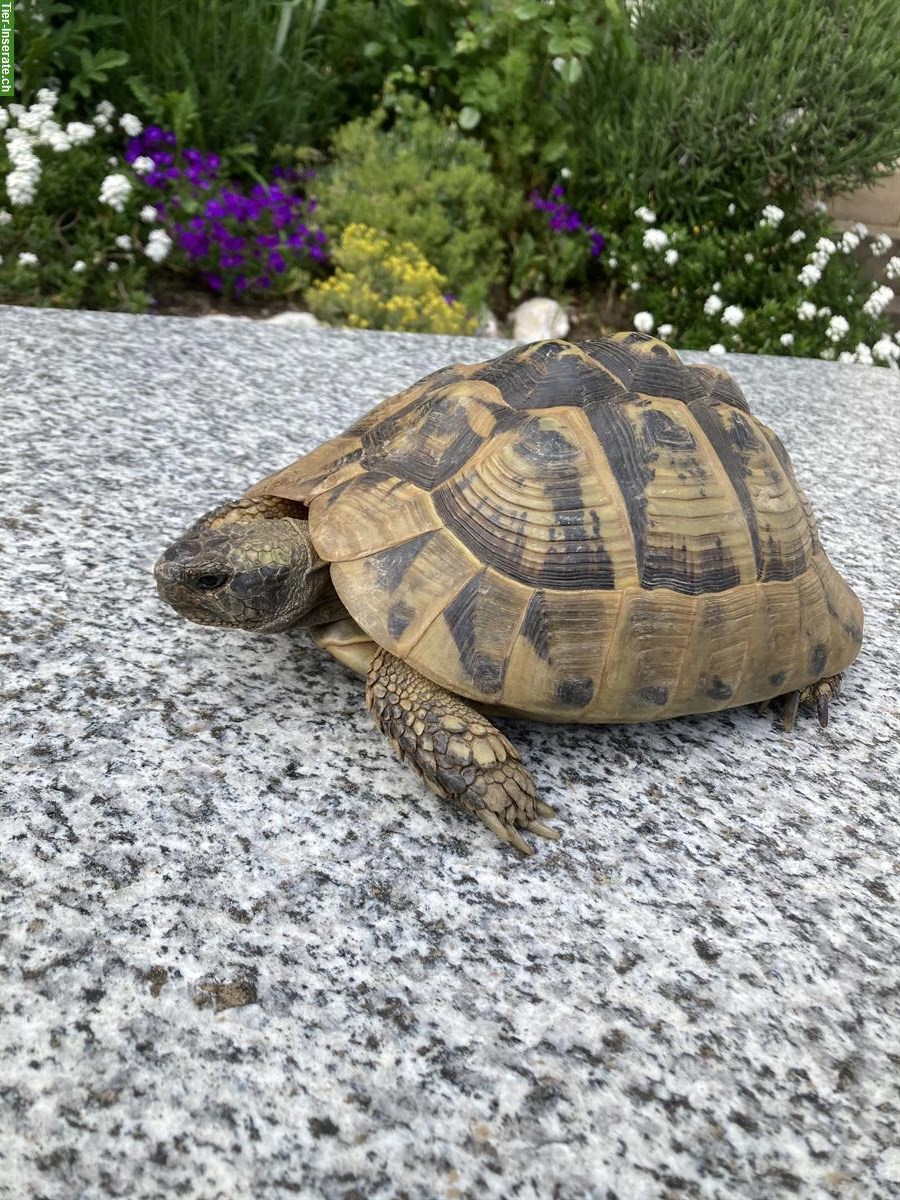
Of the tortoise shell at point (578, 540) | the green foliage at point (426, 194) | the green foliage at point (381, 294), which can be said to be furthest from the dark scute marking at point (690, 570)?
the green foliage at point (426, 194)

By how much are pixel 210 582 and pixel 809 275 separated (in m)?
4.53

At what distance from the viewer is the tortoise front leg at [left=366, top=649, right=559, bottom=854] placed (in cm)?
135

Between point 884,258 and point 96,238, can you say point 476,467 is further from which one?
point 884,258

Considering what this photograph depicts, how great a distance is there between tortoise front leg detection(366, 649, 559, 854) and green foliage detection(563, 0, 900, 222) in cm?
461

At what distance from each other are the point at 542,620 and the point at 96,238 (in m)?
3.96

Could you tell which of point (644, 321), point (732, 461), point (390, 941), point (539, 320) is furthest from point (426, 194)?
point (390, 941)

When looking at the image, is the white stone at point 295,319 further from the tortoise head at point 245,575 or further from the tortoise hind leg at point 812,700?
the tortoise hind leg at point 812,700

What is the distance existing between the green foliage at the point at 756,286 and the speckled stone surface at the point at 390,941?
11.4 ft

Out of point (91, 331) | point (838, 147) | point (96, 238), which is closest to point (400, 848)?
point (91, 331)

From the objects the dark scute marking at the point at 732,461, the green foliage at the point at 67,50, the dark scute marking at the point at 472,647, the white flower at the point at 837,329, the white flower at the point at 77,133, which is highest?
the green foliage at the point at 67,50

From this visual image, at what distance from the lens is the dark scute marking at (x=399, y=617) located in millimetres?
1396

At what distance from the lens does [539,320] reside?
549 cm

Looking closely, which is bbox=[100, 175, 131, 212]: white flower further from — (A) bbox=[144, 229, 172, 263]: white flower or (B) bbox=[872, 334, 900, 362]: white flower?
(B) bbox=[872, 334, 900, 362]: white flower

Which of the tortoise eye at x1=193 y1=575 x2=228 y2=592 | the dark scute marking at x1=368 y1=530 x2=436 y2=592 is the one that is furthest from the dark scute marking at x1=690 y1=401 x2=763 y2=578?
the tortoise eye at x1=193 y1=575 x2=228 y2=592
